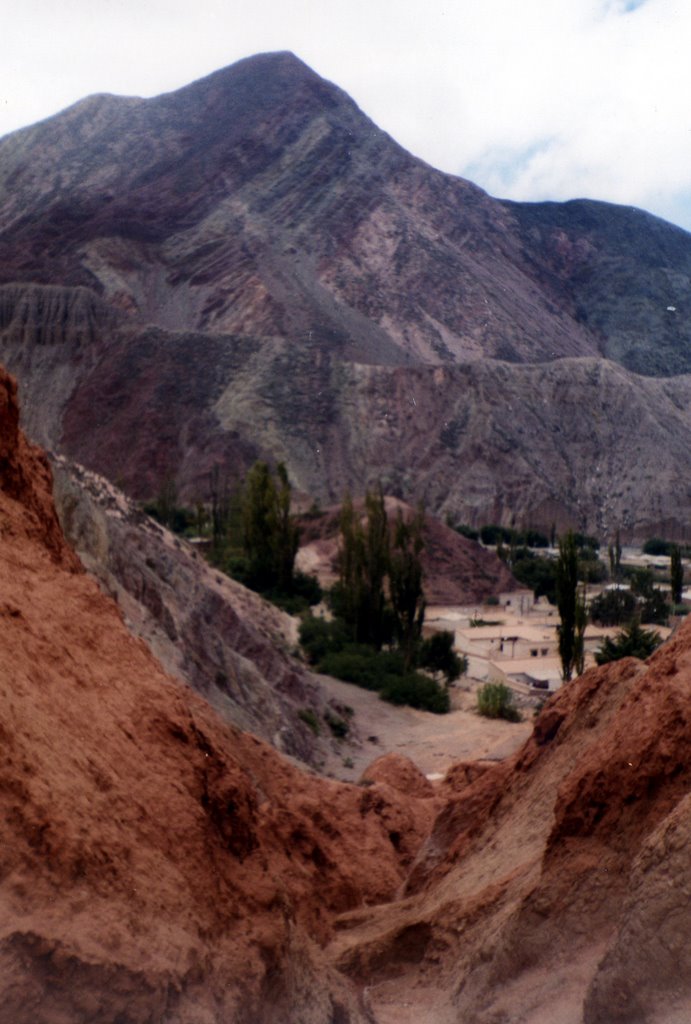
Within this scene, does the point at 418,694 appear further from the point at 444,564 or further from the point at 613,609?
the point at 444,564

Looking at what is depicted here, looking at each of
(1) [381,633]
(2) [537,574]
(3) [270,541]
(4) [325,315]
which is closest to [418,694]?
(1) [381,633]

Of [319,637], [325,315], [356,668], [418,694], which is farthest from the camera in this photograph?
[325,315]

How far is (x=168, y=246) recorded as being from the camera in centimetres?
9650

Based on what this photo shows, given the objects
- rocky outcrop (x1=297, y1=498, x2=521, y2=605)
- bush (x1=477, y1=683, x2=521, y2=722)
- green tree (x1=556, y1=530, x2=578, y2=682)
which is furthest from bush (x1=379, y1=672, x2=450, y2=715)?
rocky outcrop (x1=297, y1=498, x2=521, y2=605)

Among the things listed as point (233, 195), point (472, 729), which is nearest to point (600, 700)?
point (472, 729)

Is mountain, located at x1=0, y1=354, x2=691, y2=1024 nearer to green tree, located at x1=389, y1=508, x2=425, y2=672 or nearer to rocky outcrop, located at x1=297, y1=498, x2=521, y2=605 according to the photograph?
green tree, located at x1=389, y1=508, x2=425, y2=672

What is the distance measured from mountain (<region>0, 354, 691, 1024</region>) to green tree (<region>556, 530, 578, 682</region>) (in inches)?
579

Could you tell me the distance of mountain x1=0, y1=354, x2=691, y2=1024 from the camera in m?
4.48

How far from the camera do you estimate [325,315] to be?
286 feet

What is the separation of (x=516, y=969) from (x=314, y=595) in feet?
121

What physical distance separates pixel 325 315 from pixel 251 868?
8246cm

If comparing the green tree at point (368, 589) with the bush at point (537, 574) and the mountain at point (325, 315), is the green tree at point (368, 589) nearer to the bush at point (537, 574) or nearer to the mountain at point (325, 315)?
the bush at point (537, 574)

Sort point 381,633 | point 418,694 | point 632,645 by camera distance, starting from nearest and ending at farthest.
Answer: point 632,645
point 418,694
point 381,633

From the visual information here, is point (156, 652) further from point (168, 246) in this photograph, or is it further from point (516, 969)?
point (168, 246)
